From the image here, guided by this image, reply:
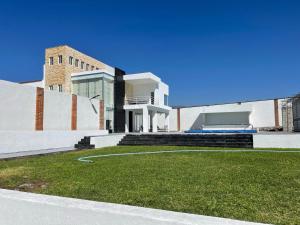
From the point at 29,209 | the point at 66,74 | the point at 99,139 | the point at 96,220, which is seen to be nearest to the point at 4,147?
the point at 99,139

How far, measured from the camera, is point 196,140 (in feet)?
54.4

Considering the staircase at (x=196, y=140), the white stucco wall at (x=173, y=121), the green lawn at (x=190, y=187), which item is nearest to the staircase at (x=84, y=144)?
the staircase at (x=196, y=140)

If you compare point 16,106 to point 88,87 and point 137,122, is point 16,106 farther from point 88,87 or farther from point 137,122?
point 137,122

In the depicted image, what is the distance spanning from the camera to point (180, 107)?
38.6m

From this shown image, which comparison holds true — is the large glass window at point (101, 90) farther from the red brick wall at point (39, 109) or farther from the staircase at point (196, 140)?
the red brick wall at point (39, 109)

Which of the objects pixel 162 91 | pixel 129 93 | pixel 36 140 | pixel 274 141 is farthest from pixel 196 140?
pixel 162 91

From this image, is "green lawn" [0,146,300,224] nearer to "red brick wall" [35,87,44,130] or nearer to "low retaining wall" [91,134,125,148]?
"red brick wall" [35,87,44,130]

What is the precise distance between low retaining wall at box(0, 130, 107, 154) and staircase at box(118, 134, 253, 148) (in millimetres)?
3671

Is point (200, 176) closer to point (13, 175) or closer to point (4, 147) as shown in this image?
point (13, 175)

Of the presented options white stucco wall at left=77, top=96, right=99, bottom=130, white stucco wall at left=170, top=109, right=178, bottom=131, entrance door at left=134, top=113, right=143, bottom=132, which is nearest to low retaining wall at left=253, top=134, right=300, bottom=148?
white stucco wall at left=77, top=96, right=99, bottom=130

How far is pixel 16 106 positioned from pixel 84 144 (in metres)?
5.00

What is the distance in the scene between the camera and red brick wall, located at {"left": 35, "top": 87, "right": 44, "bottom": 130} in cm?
1466

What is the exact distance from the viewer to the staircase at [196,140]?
602 inches

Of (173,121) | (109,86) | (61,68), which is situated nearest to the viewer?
(109,86)
